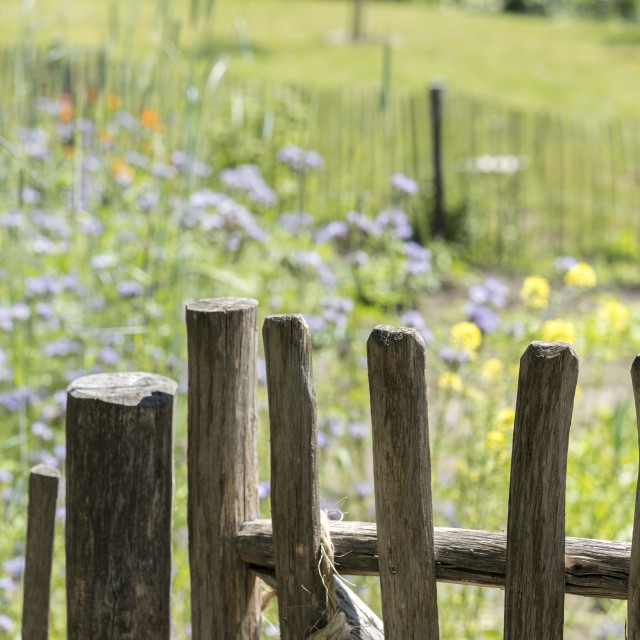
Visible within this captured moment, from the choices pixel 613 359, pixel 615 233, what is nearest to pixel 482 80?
pixel 615 233

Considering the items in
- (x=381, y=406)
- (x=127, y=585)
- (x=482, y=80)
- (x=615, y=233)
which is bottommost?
(x=127, y=585)

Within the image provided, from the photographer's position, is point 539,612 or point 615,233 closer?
point 539,612

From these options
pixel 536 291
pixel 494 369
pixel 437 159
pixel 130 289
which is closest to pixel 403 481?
pixel 494 369

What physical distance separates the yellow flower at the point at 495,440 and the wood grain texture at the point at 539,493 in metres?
0.83

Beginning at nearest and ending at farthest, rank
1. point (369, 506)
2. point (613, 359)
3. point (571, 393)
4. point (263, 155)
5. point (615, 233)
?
point (571, 393) → point (369, 506) → point (613, 359) → point (263, 155) → point (615, 233)

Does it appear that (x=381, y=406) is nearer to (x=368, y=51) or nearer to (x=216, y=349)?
(x=216, y=349)

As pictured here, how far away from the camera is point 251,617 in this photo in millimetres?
1283

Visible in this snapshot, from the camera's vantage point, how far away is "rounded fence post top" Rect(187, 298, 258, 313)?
120 cm

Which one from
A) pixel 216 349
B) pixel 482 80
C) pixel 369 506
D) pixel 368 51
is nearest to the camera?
pixel 216 349

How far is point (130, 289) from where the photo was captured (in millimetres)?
2512

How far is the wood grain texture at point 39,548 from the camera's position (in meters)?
1.39

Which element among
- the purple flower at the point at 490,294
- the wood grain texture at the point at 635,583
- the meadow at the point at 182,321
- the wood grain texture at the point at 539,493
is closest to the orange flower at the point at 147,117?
the meadow at the point at 182,321

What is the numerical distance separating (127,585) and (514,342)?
4.96 feet

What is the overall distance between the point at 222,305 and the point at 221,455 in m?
0.22
